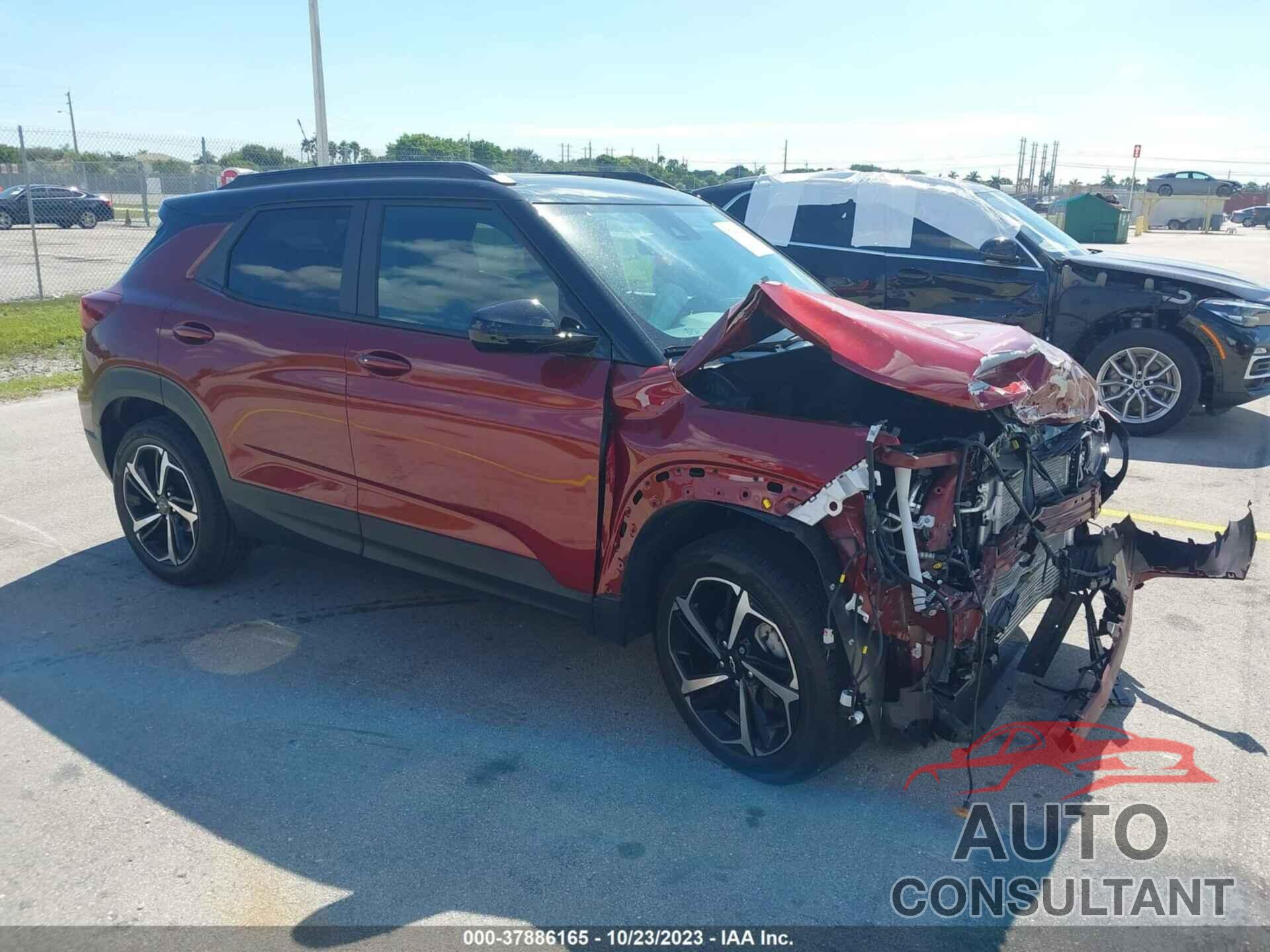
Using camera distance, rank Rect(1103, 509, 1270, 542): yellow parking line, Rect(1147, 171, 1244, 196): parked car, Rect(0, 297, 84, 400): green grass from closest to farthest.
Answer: Rect(1103, 509, 1270, 542): yellow parking line
Rect(0, 297, 84, 400): green grass
Rect(1147, 171, 1244, 196): parked car

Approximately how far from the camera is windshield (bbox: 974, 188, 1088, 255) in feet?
28.6

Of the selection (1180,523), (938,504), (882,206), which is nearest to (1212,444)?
(1180,523)

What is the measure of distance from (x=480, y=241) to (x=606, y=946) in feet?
8.34

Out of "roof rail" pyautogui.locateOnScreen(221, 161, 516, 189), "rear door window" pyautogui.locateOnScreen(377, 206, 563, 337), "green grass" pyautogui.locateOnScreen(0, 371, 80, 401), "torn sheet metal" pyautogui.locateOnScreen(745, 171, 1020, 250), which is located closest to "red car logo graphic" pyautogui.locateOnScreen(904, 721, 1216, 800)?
"rear door window" pyautogui.locateOnScreen(377, 206, 563, 337)

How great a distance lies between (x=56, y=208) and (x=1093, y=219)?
32730 mm

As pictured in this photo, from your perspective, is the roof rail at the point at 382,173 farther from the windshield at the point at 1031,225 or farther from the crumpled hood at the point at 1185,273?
the crumpled hood at the point at 1185,273

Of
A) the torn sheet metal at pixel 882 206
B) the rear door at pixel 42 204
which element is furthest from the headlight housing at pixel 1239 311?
the rear door at pixel 42 204

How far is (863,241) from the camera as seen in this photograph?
902cm

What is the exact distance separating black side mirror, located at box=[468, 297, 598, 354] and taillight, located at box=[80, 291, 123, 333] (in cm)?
262

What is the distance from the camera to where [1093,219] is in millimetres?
32031

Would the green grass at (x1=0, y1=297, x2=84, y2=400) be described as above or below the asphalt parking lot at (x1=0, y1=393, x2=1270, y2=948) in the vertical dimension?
above

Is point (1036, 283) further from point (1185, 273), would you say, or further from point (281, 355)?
point (281, 355)

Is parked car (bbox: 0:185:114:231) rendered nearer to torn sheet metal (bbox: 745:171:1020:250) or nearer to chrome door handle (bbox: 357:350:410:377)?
torn sheet metal (bbox: 745:171:1020:250)

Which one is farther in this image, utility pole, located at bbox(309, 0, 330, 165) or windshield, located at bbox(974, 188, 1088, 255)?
utility pole, located at bbox(309, 0, 330, 165)
